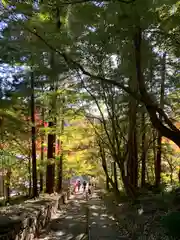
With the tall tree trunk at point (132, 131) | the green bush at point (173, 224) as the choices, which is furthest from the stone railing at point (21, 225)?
the tall tree trunk at point (132, 131)

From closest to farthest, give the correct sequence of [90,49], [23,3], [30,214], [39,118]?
[23,3], [30,214], [90,49], [39,118]

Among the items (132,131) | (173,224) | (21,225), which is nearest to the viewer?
(173,224)

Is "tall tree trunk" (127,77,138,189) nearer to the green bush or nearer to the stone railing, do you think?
the stone railing

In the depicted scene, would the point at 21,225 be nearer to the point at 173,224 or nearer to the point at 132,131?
the point at 173,224

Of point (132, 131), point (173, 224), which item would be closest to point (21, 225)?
point (173, 224)

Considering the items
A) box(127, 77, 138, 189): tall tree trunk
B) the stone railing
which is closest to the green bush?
the stone railing

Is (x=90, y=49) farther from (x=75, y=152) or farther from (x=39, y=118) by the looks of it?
(x=75, y=152)

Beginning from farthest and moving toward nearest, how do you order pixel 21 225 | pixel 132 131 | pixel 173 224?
1. pixel 132 131
2. pixel 21 225
3. pixel 173 224

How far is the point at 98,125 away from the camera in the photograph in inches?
771

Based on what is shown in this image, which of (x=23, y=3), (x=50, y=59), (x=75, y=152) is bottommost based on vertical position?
(x=75, y=152)

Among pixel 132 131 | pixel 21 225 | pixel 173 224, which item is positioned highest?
pixel 132 131

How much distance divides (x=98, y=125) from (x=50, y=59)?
8.60 metres

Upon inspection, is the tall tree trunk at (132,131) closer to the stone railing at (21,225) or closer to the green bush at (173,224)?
the stone railing at (21,225)

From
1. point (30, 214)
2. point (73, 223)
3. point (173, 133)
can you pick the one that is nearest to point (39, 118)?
point (73, 223)
